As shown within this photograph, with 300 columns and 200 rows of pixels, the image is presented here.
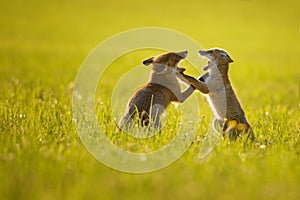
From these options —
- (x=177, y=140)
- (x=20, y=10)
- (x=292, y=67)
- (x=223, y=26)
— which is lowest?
(x=177, y=140)

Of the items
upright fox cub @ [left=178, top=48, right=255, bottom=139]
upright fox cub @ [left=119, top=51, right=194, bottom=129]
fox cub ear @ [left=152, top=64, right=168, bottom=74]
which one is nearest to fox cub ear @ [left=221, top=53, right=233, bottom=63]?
upright fox cub @ [left=178, top=48, right=255, bottom=139]

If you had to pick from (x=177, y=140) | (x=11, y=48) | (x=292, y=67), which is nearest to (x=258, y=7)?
(x=292, y=67)

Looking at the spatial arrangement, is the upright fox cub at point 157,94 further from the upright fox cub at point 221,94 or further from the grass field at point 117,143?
the grass field at point 117,143

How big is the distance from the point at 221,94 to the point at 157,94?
3.36ft

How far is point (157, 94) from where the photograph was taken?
7703mm

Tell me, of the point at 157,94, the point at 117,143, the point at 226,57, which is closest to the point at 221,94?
the point at 226,57

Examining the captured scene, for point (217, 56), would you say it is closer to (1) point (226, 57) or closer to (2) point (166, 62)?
(1) point (226, 57)

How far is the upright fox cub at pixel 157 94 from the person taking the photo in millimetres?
7215

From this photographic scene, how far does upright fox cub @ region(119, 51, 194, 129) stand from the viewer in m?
7.21

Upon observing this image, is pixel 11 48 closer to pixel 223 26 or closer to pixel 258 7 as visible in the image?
pixel 223 26

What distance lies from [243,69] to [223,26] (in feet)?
66.5

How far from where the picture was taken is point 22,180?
455 centimetres

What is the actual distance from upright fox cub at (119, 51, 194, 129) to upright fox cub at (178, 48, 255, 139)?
24 centimetres

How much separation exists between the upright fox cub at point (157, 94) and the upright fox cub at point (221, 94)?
24 cm
